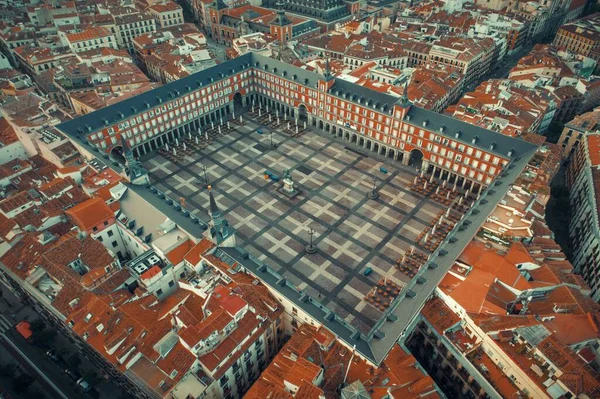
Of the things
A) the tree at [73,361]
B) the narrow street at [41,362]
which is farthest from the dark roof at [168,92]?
the tree at [73,361]

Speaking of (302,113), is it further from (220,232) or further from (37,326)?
(37,326)

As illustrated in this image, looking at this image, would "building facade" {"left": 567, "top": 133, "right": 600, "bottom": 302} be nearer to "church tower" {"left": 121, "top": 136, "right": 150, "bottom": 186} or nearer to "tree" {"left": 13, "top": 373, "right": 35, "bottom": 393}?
"church tower" {"left": 121, "top": 136, "right": 150, "bottom": 186}

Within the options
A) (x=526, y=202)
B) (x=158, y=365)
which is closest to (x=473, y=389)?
(x=526, y=202)

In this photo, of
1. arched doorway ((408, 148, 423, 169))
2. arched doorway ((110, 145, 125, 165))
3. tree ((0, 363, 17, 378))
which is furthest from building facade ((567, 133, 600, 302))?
arched doorway ((110, 145, 125, 165))

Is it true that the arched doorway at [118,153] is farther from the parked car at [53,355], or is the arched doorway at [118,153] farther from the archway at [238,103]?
the parked car at [53,355]

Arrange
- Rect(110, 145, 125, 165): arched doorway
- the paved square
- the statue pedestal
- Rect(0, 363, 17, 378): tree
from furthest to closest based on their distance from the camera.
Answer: Rect(110, 145, 125, 165): arched doorway, the statue pedestal, the paved square, Rect(0, 363, 17, 378): tree

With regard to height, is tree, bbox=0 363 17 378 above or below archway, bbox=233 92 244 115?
below
